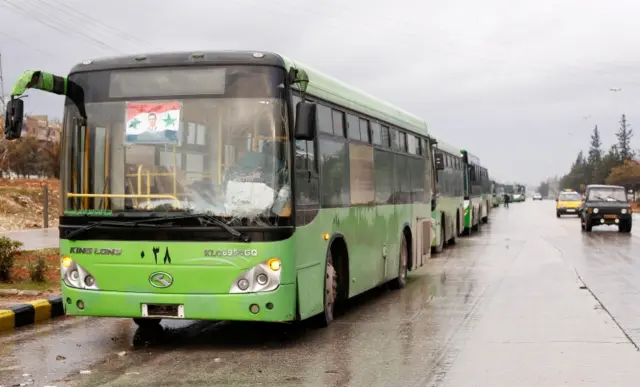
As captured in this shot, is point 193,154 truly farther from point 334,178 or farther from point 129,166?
point 334,178

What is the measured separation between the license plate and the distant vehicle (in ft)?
90.9

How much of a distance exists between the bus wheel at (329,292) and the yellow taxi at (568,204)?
4618 centimetres

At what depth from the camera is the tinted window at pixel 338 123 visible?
415 inches

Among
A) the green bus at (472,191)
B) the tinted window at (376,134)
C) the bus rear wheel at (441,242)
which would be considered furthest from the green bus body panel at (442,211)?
the tinted window at (376,134)

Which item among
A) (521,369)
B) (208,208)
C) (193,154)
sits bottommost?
(521,369)

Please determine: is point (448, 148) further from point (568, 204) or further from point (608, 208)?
point (568, 204)

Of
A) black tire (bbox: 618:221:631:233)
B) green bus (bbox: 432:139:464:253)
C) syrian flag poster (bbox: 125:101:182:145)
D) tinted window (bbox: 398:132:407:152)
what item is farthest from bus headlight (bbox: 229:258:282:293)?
black tire (bbox: 618:221:631:233)

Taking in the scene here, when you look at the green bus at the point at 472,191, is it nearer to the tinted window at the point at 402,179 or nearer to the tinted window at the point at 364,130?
the tinted window at the point at 402,179

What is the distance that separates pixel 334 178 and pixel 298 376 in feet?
11.2

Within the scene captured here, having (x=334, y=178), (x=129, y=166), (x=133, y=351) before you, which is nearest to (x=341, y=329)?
(x=334, y=178)

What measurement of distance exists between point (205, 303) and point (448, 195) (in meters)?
18.5

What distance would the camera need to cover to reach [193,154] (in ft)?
27.4

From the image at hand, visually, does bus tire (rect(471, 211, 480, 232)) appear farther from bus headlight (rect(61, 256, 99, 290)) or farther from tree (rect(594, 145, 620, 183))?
tree (rect(594, 145, 620, 183))

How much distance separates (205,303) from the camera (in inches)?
327
